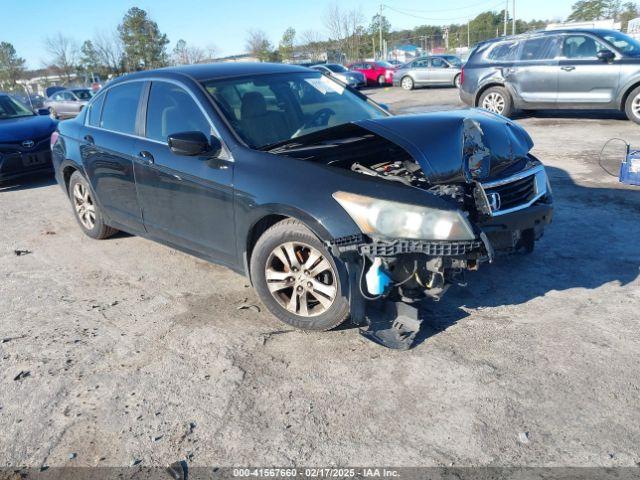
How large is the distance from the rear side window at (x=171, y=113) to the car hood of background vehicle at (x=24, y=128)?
5185 mm

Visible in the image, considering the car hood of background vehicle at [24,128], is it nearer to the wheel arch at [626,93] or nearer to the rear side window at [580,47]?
the rear side window at [580,47]

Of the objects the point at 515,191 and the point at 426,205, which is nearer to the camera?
the point at 426,205

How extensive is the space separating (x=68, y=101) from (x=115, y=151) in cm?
2151

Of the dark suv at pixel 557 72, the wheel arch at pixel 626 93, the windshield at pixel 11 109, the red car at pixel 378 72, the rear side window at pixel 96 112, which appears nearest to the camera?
the rear side window at pixel 96 112

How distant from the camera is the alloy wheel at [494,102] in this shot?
39.6ft

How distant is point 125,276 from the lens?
476 centimetres

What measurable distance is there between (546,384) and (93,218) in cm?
473

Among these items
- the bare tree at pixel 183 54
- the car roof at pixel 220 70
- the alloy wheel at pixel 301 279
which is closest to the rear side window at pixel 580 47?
the car roof at pixel 220 70

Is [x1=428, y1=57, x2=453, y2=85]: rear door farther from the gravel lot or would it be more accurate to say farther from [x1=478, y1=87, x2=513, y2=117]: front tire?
the gravel lot

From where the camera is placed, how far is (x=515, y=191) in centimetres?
366

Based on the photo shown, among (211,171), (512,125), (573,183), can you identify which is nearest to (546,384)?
(512,125)

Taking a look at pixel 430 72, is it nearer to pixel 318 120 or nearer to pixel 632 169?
pixel 632 169

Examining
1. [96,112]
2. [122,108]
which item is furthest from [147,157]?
[96,112]

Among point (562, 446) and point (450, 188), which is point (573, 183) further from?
point (562, 446)
